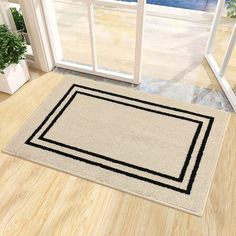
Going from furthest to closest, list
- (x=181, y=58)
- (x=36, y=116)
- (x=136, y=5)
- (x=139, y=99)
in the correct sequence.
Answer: (x=181, y=58) → (x=139, y=99) → (x=36, y=116) → (x=136, y=5)

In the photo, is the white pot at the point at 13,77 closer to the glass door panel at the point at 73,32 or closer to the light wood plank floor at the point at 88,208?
the glass door panel at the point at 73,32

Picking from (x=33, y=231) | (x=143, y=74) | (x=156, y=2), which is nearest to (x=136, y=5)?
(x=143, y=74)

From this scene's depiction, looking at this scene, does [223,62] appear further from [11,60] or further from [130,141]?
[11,60]

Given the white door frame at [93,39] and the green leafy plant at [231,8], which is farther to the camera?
the green leafy plant at [231,8]

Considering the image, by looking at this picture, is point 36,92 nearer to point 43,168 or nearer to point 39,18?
point 39,18

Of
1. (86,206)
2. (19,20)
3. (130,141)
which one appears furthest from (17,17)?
(86,206)

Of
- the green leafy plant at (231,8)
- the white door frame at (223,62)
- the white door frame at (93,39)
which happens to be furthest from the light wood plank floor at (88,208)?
the green leafy plant at (231,8)

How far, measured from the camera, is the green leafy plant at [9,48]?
1.85 meters

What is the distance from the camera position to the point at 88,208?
1.44 m

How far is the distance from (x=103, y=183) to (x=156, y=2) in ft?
8.92

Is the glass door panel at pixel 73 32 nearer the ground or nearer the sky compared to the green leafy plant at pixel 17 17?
nearer the ground

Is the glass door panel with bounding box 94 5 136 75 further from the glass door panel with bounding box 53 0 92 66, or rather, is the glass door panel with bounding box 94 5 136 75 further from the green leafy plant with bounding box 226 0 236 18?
the green leafy plant with bounding box 226 0 236 18

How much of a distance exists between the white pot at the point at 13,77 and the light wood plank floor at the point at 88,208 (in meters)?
0.62

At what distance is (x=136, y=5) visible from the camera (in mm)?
1756
